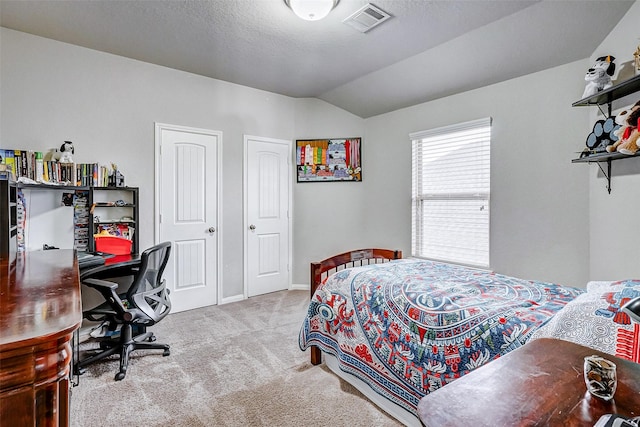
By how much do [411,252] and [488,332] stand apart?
2509 millimetres

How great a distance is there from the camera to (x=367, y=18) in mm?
2514

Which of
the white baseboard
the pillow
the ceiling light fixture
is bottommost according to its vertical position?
the white baseboard

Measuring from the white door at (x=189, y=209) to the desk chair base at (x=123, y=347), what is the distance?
1.00 m

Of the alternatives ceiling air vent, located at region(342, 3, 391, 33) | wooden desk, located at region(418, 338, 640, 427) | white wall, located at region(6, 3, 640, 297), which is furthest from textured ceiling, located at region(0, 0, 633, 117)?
wooden desk, located at region(418, 338, 640, 427)

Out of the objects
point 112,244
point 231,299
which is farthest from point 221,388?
point 231,299

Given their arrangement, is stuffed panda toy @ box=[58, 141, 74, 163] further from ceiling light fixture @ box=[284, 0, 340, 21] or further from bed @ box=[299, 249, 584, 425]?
bed @ box=[299, 249, 584, 425]

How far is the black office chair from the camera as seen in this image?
2275mm

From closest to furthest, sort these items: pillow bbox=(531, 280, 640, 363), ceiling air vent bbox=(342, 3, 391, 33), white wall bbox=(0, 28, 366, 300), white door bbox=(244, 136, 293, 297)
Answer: pillow bbox=(531, 280, 640, 363), ceiling air vent bbox=(342, 3, 391, 33), white wall bbox=(0, 28, 366, 300), white door bbox=(244, 136, 293, 297)

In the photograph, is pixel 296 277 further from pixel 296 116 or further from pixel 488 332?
pixel 488 332

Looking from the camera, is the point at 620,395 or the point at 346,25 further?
the point at 346,25

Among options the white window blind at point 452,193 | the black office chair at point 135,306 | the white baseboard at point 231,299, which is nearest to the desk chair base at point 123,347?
the black office chair at point 135,306

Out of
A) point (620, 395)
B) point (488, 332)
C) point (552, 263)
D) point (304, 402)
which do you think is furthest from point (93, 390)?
point (552, 263)

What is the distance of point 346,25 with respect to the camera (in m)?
→ 2.65

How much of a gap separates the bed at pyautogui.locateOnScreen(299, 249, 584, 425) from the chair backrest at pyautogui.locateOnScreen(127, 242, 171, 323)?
1.14m
